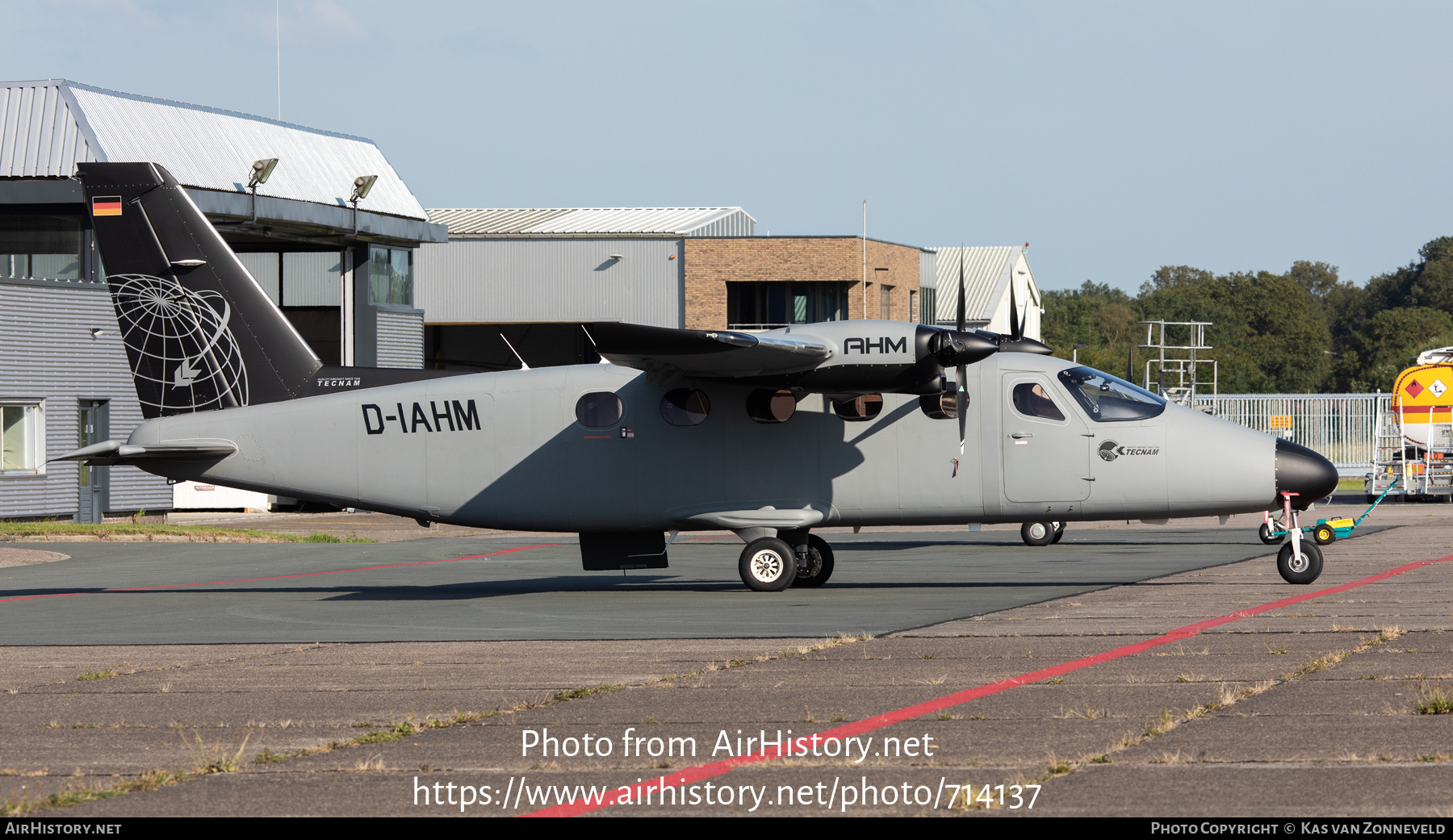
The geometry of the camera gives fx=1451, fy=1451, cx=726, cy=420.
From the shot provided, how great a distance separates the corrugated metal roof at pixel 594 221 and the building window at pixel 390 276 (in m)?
19.8

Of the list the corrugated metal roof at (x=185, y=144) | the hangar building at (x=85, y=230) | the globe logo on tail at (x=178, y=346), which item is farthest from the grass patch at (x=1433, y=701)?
the corrugated metal roof at (x=185, y=144)

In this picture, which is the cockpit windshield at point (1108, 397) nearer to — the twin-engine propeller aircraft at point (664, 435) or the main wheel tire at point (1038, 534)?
the twin-engine propeller aircraft at point (664, 435)

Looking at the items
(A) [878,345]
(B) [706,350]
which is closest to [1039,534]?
(A) [878,345]

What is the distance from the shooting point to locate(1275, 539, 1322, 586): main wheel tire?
58.7 feet

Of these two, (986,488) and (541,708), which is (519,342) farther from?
(541,708)

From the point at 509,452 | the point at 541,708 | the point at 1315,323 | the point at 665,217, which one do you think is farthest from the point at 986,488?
the point at 1315,323

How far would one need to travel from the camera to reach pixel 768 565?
1862 centimetres

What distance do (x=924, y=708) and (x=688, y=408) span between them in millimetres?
9555

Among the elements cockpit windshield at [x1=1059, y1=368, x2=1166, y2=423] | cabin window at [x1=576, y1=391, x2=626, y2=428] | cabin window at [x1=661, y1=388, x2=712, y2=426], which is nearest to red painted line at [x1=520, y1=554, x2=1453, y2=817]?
cockpit windshield at [x1=1059, y1=368, x2=1166, y2=423]

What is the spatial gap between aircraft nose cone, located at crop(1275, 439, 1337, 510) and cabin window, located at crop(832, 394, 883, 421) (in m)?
4.92

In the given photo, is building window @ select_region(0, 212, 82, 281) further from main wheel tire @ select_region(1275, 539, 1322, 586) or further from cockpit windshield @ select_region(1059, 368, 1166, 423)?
main wheel tire @ select_region(1275, 539, 1322, 586)

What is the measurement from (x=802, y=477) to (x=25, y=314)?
25.7 meters

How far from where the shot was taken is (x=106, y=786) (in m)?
7.64
